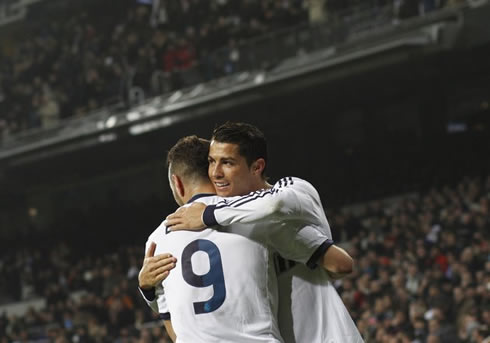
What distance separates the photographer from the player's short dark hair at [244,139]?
12.8ft

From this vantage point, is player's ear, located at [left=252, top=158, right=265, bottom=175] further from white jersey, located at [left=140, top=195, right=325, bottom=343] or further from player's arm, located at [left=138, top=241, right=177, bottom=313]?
player's arm, located at [left=138, top=241, right=177, bottom=313]

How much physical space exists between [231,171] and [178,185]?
27 centimetres

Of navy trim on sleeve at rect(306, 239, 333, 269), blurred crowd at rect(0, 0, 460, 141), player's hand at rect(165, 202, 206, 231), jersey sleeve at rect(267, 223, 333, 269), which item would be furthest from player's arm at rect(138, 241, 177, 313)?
blurred crowd at rect(0, 0, 460, 141)

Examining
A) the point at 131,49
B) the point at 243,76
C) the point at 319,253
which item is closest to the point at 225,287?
the point at 319,253

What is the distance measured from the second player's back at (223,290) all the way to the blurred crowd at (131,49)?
46.0 feet

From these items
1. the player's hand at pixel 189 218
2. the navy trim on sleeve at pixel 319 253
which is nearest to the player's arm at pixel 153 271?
the player's hand at pixel 189 218

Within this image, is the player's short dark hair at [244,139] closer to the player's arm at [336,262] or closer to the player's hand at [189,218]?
the player's hand at [189,218]

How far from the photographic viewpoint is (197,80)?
20.2 meters

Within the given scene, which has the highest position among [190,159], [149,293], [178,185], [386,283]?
[190,159]

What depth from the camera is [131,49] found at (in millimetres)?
24281

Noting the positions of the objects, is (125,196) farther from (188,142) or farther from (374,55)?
(188,142)

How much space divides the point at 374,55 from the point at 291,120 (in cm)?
510

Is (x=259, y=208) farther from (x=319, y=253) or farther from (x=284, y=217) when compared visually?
(x=319, y=253)

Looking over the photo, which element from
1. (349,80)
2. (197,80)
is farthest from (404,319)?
(197,80)
